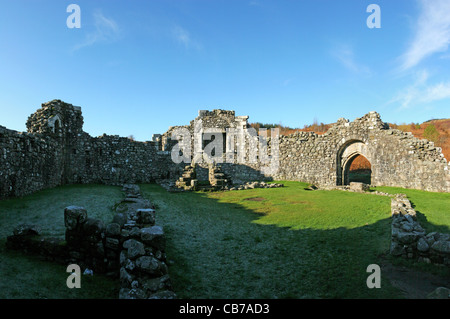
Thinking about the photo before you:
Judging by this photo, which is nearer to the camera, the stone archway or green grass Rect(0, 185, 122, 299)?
green grass Rect(0, 185, 122, 299)

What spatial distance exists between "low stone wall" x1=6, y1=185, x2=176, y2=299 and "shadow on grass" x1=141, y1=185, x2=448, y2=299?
67 centimetres

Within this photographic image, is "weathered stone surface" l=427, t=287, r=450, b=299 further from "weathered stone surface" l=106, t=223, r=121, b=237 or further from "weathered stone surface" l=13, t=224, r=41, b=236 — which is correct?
"weathered stone surface" l=13, t=224, r=41, b=236

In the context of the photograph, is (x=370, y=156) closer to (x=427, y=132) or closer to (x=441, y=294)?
(x=441, y=294)

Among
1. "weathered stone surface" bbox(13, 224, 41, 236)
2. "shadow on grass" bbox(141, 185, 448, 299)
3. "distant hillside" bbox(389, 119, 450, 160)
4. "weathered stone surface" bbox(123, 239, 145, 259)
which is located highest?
"distant hillside" bbox(389, 119, 450, 160)

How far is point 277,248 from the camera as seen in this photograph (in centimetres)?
680

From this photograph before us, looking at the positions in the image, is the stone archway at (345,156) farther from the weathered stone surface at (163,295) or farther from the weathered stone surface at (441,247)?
the weathered stone surface at (163,295)

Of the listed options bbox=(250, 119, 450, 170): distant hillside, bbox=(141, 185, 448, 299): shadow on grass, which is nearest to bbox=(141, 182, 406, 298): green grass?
bbox=(141, 185, 448, 299): shadow on grass

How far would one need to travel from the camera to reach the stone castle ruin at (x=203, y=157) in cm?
1190

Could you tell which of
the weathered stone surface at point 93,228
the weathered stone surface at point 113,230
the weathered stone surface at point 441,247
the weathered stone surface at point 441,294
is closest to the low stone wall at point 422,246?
the weathered stone surface at point 441,247

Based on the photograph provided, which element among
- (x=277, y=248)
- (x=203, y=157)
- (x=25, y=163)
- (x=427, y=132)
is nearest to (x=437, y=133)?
(x=427, y=132)

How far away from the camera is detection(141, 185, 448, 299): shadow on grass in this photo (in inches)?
187
